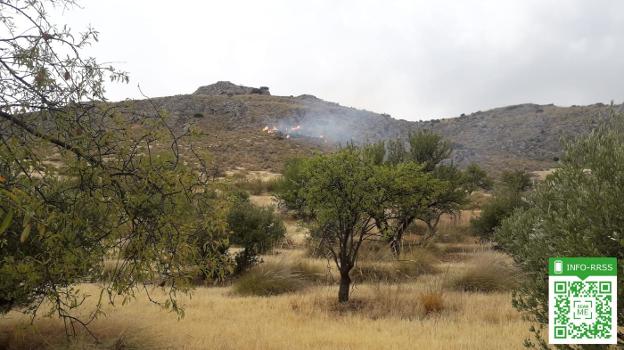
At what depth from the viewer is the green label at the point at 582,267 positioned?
4.05m

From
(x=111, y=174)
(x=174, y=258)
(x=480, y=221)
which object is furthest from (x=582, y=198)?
(x=480, y=221)

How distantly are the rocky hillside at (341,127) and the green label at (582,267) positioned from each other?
49652 millimetres

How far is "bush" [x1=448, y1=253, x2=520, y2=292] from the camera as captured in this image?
41.0ft

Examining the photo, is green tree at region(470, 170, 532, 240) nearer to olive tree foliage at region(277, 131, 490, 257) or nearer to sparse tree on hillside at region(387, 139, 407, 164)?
olive tree foliage at region(277, 131, 490, 257)

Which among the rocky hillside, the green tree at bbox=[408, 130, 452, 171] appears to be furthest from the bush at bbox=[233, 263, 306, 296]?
the rocky hillside

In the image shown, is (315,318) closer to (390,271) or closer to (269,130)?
(390,271)

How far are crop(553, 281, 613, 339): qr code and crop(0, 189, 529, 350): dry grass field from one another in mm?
2734

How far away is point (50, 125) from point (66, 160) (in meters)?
0.65

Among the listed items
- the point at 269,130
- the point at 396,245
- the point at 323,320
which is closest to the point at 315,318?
the point at 323,320

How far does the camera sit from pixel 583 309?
4.52 m

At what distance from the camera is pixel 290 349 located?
695 cm

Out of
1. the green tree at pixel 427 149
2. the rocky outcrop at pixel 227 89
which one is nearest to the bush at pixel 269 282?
the green tree at pixel 427 149

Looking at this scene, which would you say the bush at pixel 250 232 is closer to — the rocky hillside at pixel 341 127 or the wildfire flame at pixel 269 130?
the rocky hillside at pixel 341 127

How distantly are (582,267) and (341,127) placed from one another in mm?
Answer: 79324
